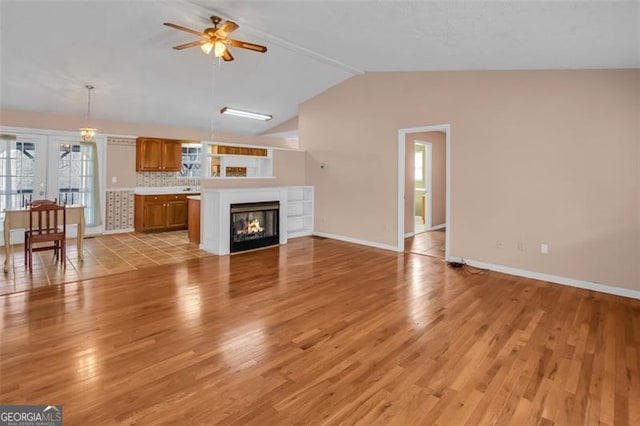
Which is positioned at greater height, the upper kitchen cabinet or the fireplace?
the upper kitchen cabinet

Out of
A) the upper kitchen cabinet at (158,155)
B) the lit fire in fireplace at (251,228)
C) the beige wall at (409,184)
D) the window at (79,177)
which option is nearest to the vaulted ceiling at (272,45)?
the window at (79,177)

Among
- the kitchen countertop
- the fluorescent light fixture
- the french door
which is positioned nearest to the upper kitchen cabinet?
the kitchen countertop

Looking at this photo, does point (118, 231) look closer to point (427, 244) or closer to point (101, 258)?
point (101, 258)

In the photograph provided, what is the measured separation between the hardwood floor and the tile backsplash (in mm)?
4268

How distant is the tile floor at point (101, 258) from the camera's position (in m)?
4.35

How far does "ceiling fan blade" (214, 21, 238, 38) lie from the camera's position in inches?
136

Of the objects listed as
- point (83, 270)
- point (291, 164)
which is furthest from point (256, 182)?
point (83, 270)

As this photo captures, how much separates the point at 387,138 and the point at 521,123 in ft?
7.34

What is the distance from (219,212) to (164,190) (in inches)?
124

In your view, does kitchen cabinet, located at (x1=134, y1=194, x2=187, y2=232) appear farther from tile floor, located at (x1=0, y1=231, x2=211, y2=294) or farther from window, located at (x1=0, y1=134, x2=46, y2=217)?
window, located at (x1=0, y1=134, x2=46, y2=217)

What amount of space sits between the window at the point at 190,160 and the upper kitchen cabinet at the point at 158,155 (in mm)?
293

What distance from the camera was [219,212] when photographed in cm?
583

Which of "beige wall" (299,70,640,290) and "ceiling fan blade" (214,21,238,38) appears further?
"beige wall" (299,70,640,290)

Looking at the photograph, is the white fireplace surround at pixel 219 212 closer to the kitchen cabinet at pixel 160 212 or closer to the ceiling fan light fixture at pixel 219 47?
the kitchen cabinet at pixel 160 212
